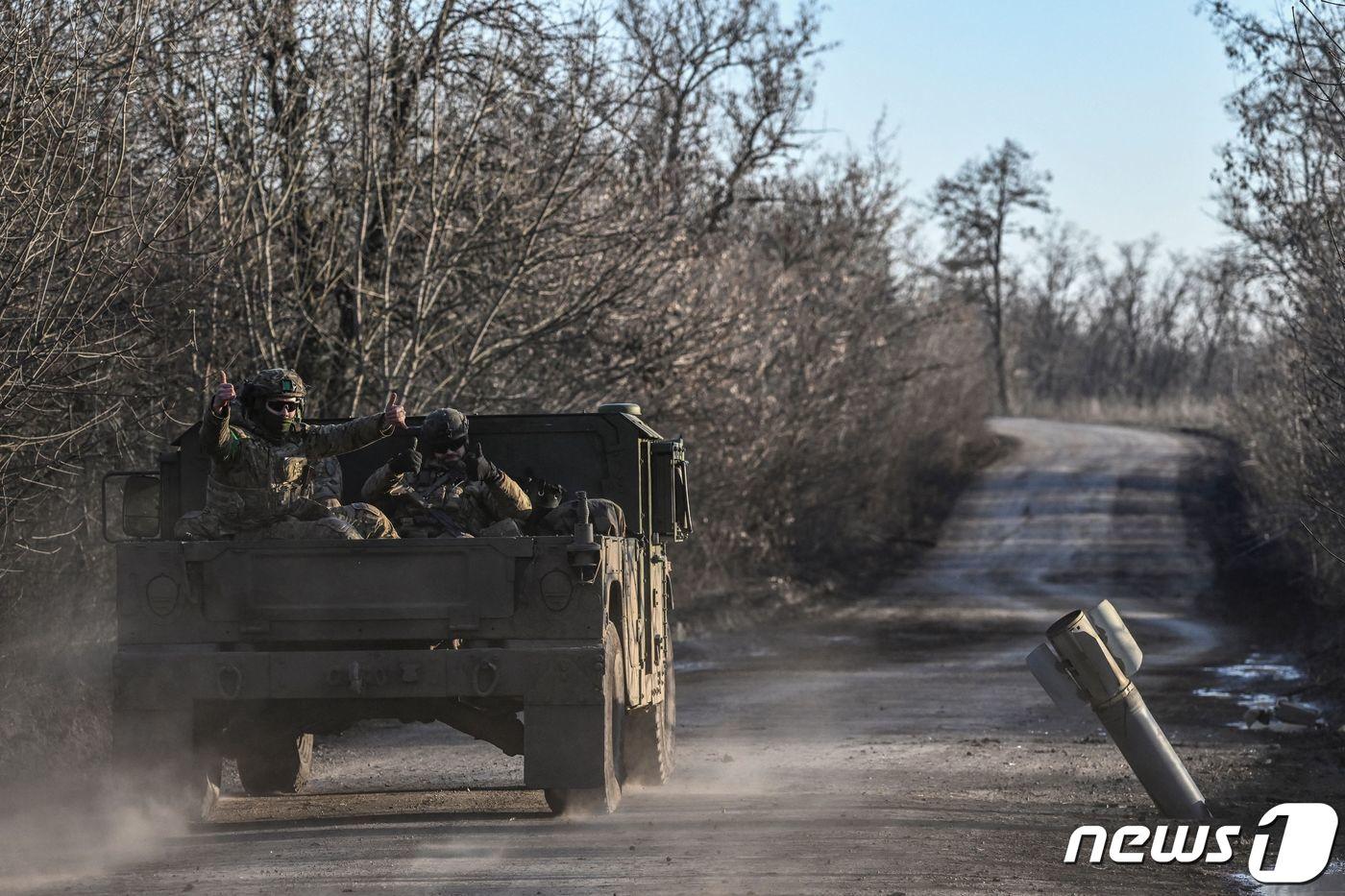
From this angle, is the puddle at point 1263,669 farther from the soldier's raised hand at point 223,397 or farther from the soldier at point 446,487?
the soldier's raised hand at point 223,397

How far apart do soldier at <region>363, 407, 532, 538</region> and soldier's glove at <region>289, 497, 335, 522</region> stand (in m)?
0.51

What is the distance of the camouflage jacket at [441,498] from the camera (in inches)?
373

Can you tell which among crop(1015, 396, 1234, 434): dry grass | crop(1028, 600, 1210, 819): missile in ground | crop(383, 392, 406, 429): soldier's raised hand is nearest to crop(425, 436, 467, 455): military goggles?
crop(383, 392, 406, 429): soldier's raised hand

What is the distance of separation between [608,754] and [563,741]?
26 centimetres

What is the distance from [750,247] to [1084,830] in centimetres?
2364

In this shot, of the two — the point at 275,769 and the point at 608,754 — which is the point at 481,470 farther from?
the point at 275,769

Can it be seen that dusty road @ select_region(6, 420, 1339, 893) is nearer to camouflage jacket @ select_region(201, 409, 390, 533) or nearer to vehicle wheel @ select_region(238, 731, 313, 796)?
vehicle wheel @ select_region(238, 731, 313, 796)

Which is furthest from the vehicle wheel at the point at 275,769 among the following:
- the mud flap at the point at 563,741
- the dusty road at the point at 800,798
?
the mud flap at the point at 563,741

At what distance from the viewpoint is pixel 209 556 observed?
870 cm

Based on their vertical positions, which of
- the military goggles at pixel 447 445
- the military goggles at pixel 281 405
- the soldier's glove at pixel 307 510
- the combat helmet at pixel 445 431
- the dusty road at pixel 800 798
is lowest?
the dusty road at pixel 800 798

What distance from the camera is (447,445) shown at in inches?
376

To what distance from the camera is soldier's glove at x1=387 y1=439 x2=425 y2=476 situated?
9664 millimetres

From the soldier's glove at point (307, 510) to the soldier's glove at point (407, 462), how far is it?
0.68 m

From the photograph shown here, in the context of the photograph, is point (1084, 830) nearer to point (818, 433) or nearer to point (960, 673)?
point (960, 673)
